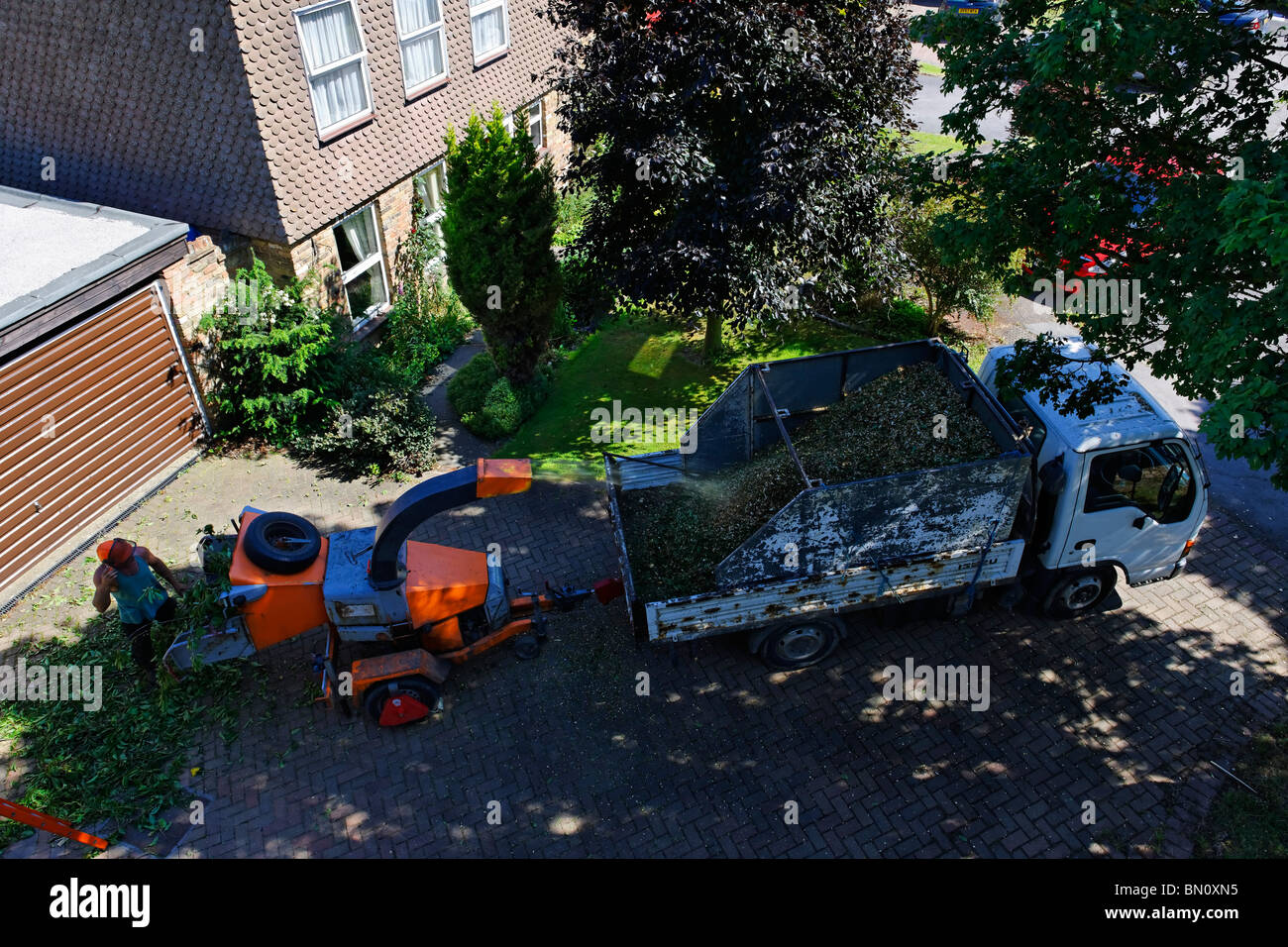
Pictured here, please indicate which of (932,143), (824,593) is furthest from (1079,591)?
(932,143)

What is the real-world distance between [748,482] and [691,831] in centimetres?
347

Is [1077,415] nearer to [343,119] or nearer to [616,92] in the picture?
[616,92]

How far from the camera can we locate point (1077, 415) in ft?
26.6

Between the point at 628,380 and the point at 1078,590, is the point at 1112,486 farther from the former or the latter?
the point at 628,380

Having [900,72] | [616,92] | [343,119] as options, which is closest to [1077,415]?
[900,72]

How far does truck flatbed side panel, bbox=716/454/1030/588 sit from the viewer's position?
24.9 feet

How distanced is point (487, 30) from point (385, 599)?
1166 cm

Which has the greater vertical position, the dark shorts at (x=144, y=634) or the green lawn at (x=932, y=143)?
the green lawn at (x=932, y=143)

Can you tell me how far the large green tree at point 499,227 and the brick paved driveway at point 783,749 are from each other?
4633mm

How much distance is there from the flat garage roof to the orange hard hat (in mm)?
3220

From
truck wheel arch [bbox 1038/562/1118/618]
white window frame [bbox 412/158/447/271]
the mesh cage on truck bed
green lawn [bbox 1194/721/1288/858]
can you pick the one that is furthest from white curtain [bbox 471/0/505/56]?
green lawn [bbox 1194/721/1288/858]

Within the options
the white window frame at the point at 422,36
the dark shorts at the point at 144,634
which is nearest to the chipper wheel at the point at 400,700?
the dark shorts at the point at 144,634

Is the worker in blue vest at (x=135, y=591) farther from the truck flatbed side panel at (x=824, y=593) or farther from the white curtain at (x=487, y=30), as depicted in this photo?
the white curtain at (x=487, y=30)

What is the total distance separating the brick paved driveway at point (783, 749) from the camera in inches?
293
